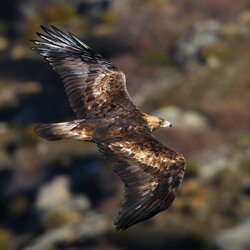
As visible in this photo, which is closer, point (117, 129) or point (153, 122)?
point (117, 129)

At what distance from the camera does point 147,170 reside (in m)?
29.1

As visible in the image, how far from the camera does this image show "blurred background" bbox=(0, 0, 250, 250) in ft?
242

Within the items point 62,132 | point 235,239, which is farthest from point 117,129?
point 235,239

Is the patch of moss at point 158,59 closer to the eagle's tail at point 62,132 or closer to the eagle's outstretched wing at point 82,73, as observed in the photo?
the eagle's outstretched wing at point 82,73

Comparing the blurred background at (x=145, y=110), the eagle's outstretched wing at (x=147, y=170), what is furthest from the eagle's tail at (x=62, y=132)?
the blurred background at (x=145, y=110)

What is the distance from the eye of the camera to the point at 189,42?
10662cm

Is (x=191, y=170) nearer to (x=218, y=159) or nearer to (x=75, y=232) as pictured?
(x=218, y=159)

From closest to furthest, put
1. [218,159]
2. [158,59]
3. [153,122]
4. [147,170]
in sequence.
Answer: [147,170] → [153,122] → [218,159] → [158,59]

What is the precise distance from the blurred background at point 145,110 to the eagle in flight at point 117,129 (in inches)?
1289

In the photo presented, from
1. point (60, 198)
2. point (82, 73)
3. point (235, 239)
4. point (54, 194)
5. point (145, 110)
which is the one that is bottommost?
point (235, 239)

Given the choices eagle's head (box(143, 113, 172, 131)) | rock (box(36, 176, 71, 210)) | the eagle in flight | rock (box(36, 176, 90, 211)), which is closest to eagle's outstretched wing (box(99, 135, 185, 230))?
the eagle in flight

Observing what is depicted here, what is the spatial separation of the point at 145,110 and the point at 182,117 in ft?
11.3

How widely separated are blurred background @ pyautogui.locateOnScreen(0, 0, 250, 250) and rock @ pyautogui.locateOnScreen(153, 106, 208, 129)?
0.37 feet

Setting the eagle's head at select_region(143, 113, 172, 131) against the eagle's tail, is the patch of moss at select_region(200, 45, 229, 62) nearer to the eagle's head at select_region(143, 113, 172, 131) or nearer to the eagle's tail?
the eagle's head at select_region(143, 113, 172, 131)
